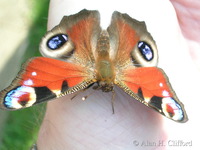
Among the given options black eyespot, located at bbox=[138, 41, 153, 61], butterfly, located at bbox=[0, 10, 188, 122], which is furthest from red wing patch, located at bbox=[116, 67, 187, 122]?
black eyespot, located at bbox=[138, 41, 153, 61]

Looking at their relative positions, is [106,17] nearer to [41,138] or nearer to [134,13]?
[134,13]

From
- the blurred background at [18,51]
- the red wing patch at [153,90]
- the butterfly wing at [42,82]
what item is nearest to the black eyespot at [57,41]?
the butterfly wing at [42,82]

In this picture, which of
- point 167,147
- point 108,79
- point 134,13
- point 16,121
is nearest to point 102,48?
point 108,79

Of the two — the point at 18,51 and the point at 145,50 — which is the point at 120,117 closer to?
the point at 145,50

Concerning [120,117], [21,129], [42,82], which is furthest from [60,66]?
[21,129]

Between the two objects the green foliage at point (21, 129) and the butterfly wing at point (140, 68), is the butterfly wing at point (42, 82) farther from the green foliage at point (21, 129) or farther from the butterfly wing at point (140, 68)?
the green foliage at point (21, 129)

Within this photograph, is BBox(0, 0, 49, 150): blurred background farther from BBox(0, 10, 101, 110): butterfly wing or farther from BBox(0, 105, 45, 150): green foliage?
BBox(0, 10, 101, 110): butterfly wing
